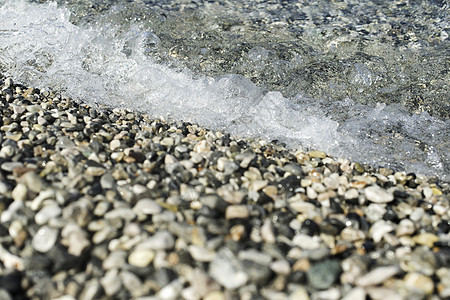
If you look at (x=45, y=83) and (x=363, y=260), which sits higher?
(x=363, y=260)

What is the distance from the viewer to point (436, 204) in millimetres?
2447

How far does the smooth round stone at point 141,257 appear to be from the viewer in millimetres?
1725

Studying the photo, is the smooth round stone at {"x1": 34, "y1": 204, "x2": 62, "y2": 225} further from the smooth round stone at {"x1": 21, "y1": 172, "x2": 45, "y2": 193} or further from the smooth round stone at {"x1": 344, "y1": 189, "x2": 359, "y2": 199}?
the smooth round stone at {"x1": 344, "y1": 189, "x2": 359, "y2": 199}

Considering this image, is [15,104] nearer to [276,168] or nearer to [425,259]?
[276,168]

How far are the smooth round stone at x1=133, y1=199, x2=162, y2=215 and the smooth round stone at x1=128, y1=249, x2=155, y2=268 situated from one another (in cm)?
26

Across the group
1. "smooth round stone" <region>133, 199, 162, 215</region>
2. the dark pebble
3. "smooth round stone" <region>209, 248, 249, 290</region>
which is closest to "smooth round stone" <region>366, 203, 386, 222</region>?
the dark pebble

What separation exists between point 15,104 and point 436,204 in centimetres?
326

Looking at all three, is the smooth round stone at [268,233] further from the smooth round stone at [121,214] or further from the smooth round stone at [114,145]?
the smooth round stone at [114,145]

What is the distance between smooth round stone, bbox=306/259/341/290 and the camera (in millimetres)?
1682

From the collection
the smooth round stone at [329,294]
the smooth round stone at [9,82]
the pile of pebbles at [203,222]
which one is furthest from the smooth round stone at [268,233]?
the smooth round stone at [9,82]

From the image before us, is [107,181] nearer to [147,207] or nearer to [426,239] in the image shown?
[147,207]

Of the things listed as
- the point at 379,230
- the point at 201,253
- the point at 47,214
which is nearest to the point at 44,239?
the point at 47,214

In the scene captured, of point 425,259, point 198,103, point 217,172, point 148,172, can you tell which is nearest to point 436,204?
point 425,259

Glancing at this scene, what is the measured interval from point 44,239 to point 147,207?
49cm
